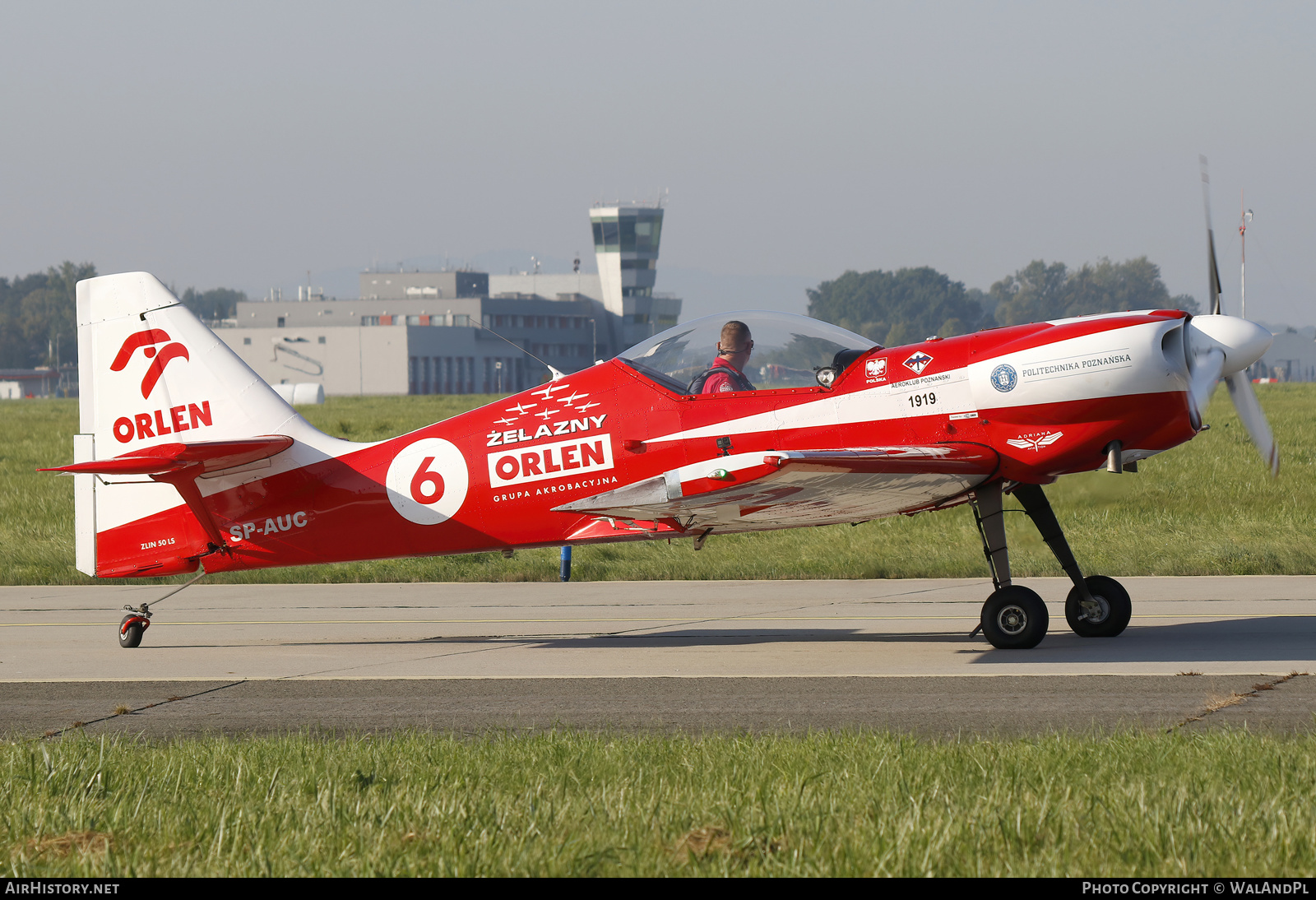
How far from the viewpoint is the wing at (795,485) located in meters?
8.77

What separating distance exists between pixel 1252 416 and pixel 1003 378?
2.51 metres

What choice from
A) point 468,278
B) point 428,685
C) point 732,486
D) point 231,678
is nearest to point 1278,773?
point 732,486

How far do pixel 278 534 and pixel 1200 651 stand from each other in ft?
24.8

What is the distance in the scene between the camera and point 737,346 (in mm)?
10000

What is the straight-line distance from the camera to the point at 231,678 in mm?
9289

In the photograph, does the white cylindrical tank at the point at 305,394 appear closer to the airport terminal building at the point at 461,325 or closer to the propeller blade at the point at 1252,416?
the airport terminal building at the point at 461,325

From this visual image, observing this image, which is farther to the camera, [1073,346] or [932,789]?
[1073,346]

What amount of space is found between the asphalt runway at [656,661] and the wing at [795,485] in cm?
114

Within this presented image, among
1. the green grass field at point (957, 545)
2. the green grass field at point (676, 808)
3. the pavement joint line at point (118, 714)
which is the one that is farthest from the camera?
the green grass field at point (957, 545)

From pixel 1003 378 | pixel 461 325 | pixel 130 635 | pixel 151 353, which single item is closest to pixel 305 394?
A: pixel 461 325

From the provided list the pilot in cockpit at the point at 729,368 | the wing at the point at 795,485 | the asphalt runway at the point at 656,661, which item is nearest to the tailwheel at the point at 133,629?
the asphalt runway at the point at 656,661

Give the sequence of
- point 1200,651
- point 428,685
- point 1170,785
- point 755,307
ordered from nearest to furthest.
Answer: point 1170,785 < point 428,685 < point 1200,651 < point 755,307

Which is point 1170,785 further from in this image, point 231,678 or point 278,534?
point 278,534

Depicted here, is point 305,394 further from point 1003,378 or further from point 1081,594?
point 1003,378
